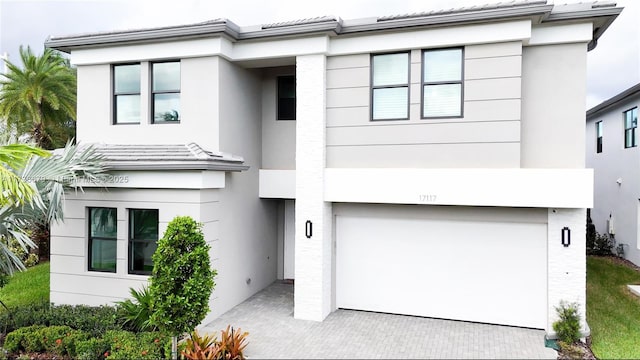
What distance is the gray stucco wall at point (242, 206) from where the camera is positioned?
10625mm

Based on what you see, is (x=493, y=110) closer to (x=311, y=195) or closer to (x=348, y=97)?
(x=348, y=97)

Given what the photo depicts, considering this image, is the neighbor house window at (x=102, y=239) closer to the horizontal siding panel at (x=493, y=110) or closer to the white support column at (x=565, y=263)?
the horizontal siding panel at (x=493, y=110)

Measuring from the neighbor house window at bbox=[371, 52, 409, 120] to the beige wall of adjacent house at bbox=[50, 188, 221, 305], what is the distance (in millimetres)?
4148

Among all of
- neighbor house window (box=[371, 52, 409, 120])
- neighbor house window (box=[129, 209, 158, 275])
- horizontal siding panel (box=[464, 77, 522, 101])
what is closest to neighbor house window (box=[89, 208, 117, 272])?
neighbor house window (box=[129, 209, 158, 275])

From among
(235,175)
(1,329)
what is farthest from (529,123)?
(1,329)

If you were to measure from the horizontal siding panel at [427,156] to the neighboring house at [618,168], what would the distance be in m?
9.11

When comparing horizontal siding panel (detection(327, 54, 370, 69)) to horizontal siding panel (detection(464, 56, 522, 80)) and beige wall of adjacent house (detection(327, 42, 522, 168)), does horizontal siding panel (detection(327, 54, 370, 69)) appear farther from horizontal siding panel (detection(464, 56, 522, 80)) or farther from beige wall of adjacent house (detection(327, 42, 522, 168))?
horizontal siding panel (detection(464, 56, 522, 80))

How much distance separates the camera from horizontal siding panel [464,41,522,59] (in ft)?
30.1

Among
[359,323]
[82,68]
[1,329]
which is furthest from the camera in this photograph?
[82,68]

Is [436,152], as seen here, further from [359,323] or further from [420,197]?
[359,323]

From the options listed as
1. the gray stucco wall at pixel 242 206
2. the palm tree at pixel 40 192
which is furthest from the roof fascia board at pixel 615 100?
the palm tree at pixel 40 192

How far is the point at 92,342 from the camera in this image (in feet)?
26.3

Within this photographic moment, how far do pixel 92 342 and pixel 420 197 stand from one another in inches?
269

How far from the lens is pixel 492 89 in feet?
30.6
